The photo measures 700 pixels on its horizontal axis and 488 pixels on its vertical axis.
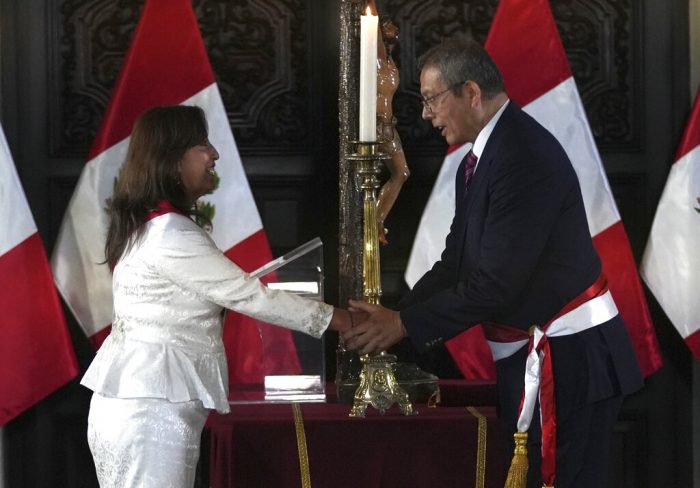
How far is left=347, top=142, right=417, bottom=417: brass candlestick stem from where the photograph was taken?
97.3 inches

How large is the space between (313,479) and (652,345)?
64.1 inches

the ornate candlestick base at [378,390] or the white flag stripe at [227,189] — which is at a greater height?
the white flag stripe at [227,189]

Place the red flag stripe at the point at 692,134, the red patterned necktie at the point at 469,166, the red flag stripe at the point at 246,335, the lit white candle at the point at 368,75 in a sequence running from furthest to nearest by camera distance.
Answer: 1. the red flag stripe at the point at 692,134
2. the red flag stripe at the point at 246,335
3. the red patterned necktie at the point at 469,166
4. the lit white candle at the point at 368,75

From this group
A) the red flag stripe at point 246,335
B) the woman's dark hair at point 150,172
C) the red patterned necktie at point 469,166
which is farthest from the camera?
the red flag stripe at point 246,335

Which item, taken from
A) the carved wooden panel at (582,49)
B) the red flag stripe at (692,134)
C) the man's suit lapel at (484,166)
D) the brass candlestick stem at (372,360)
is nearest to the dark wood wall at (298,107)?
the carved wooden panel at (582,49)

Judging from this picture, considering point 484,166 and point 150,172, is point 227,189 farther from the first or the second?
point 484,166

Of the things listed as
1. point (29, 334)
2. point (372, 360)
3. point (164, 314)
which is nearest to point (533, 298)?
point (372, 360)

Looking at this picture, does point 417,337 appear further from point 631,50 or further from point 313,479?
point 631,50

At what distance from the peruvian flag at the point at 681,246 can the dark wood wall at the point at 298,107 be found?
0.16m

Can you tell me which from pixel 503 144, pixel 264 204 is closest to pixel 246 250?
pixel 264 204

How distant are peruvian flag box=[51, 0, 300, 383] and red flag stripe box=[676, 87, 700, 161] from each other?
4.74ft

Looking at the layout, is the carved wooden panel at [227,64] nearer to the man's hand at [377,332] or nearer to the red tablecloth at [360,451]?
the man's hand at [377,332]

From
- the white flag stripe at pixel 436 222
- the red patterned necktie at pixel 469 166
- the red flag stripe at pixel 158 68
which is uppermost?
the red flag stripe at pixel 158 68

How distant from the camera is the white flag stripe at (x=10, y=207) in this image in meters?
3.53
